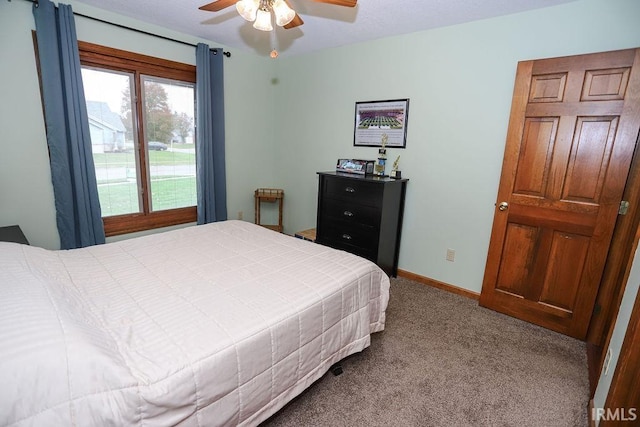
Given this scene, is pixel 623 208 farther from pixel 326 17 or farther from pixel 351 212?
pixel 326 17

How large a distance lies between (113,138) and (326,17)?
91.2 inches

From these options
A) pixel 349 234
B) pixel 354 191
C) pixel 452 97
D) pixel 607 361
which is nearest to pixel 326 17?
pixel 452 97

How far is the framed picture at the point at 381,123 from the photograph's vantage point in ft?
10.1

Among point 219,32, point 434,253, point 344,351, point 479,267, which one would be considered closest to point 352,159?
point 434,253

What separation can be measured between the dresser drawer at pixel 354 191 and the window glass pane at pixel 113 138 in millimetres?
2038

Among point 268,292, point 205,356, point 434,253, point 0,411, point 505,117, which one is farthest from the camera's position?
point 434,253

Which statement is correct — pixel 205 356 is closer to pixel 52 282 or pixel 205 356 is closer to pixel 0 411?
pixel 0 411

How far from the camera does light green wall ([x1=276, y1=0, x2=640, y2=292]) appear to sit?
222cm

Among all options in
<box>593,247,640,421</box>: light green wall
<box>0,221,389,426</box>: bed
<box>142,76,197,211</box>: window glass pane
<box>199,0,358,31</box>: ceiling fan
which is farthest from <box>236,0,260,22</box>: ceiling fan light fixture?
<box>593,247,640,421</box>: light green wall

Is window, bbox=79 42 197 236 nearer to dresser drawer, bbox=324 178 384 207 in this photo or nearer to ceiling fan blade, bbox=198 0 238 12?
ceiling fan blade, bbox=198 0 238 12

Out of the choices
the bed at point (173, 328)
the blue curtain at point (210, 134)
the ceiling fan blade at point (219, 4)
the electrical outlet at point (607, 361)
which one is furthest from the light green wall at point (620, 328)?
the blue curtain at point (210, 134)

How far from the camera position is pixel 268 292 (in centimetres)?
147

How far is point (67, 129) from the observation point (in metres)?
2.58

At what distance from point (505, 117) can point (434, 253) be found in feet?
4.46
